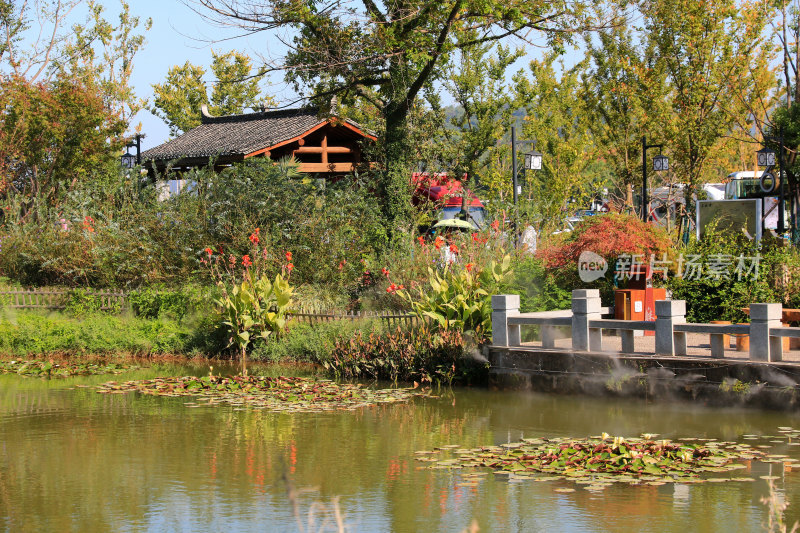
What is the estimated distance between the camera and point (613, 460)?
28.9ft

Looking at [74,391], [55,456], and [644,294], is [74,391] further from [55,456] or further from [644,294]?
[644,294]

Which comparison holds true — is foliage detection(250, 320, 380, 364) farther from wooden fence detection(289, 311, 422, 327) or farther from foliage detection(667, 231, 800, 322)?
foliage detection(667, 231, 800, 322)

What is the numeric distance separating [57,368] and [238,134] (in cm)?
1622

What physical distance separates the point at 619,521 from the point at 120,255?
1545cm

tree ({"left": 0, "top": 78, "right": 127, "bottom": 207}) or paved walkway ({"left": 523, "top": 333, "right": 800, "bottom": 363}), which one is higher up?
tree ({"left": 0, "top": 78, "right": 127, "bottom": 207})

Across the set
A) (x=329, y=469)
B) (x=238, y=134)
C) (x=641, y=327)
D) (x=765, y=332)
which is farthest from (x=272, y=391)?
(x=238, y=134)

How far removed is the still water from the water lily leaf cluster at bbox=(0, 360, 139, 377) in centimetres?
203

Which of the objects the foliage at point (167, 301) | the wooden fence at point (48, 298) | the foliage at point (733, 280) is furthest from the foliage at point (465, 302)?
the wooden fence at point (48, 298)

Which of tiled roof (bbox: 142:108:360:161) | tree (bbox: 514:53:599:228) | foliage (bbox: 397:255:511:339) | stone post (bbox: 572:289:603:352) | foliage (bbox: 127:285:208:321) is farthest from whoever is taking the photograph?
tree (bbox: 514:53:599:228)

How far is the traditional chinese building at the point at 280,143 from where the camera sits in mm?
27094

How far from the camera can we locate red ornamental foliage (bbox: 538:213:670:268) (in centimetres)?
1568

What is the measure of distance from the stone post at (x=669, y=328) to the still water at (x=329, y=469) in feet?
2.57

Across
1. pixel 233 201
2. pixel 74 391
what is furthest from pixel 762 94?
pixel 74 391

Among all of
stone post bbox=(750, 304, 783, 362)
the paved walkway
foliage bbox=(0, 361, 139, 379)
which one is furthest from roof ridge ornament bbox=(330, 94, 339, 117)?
stone post bbox=(750, 304, 783, 362)
